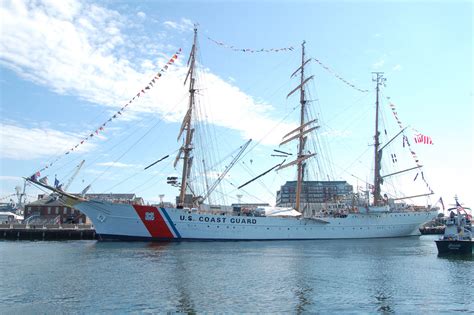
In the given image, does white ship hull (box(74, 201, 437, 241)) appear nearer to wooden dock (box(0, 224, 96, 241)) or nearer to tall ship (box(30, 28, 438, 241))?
tall ship (box(30, 28, 438, 241))

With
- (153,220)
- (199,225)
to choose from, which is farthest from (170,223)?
(199,225)

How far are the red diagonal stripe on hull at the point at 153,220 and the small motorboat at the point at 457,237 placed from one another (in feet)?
98.9

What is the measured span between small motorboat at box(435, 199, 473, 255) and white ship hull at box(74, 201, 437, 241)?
815 inches

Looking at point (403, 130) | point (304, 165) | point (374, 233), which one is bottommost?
point (374, 233)

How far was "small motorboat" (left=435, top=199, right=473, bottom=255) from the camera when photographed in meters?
37.3

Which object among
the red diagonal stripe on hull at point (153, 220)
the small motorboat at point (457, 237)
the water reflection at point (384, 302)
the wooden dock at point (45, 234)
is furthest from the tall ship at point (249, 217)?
the water reflection at point (384, 302)

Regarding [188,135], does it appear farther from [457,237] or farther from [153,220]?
[457,237]

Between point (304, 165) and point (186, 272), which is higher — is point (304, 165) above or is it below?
above

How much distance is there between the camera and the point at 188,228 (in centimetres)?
4853

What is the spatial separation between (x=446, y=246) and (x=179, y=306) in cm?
3136

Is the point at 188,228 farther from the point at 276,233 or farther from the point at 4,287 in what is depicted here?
the point at 4,287

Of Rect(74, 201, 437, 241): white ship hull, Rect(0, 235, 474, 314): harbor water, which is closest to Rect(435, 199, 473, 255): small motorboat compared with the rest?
Rect(0, 235, 474, 314): harbor water

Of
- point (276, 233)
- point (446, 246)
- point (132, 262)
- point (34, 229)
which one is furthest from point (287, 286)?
point (34, 229)

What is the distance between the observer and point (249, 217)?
51.9 metres
